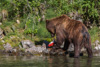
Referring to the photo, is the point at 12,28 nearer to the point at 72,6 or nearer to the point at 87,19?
the point at 72,6

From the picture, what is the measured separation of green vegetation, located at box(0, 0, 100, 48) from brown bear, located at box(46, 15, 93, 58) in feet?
7.17

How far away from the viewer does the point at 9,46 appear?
11898 millimetres

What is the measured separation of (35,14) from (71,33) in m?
4.73

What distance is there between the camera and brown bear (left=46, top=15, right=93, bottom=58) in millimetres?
9422

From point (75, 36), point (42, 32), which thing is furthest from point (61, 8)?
point (75, 36)

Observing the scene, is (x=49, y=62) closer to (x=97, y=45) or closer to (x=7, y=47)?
(x=7, y=47)

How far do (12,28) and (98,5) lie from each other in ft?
19.2

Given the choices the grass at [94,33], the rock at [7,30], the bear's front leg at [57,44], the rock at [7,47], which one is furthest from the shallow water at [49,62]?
the grass at [94,33]

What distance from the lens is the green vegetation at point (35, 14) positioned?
525 inches

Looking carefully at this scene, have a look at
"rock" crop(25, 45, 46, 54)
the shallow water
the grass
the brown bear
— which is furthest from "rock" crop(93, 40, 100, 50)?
the shallow water

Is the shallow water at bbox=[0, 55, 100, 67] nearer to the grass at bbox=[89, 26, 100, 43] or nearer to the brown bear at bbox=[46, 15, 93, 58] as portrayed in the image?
the brown bear at bbox=[46, 15, 93, 58]

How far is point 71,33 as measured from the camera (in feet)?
32.1

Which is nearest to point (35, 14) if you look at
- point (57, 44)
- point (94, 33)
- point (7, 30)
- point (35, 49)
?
point (7, 30)

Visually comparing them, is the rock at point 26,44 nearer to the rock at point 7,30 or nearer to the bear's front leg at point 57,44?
the bear's front leg at point 57,44
